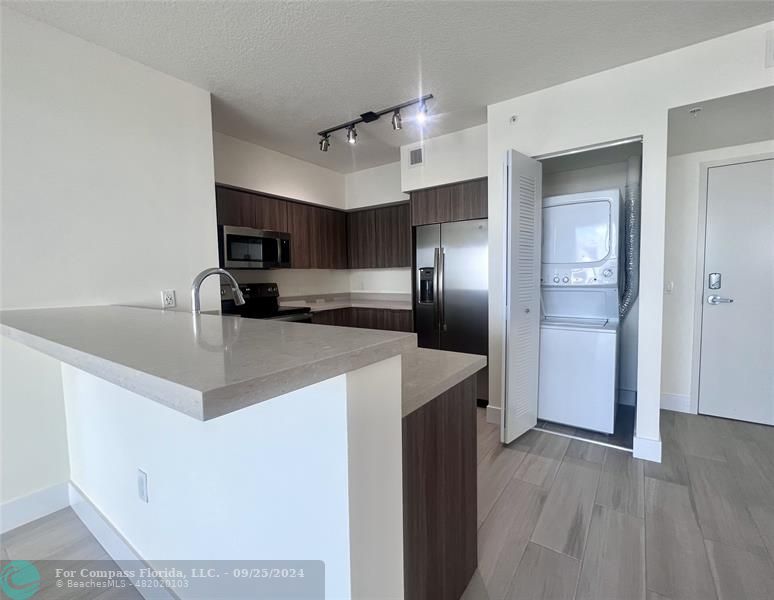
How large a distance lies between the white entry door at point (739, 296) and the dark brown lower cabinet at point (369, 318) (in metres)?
2.69

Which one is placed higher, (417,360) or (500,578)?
(417,360)

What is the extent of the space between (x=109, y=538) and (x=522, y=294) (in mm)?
2749

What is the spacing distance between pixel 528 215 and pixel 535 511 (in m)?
1.96

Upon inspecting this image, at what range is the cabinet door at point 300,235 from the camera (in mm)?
3809

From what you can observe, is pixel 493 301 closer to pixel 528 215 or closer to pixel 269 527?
pixel 528 215

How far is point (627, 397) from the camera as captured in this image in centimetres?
329

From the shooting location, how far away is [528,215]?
8.52ft

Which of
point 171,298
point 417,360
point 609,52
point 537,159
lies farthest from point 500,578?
point 609,52

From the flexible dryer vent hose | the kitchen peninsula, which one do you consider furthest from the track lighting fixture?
the kitchen peninsula

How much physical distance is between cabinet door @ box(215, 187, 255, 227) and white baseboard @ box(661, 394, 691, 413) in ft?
13.9

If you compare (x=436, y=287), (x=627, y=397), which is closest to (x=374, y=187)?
(x=436, y=287)

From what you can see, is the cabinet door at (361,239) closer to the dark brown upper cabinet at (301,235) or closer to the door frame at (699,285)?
the dark brown upper cabinet at (301,235)

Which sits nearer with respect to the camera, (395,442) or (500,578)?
(395,442)

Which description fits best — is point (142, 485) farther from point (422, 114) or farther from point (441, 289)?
point (422, 114)
